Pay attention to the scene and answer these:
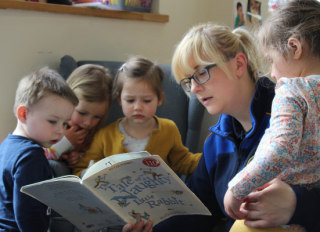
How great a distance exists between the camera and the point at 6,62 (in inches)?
73.9

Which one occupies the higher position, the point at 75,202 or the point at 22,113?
the point at 22,113

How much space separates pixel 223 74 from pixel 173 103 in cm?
76

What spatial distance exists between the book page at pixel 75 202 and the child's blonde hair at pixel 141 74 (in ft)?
2.29

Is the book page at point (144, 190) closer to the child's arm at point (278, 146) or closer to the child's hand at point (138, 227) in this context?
the child's hand at point (138, 227)

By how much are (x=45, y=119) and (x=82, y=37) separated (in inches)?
36.5

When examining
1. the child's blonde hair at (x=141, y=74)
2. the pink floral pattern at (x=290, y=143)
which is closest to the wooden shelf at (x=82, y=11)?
the child's blonde hair at (x=141, y=74)

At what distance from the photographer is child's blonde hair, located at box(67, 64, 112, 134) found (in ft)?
5.85

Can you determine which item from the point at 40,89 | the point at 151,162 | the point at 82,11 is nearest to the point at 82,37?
the point at 82,11

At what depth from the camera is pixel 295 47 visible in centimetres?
100

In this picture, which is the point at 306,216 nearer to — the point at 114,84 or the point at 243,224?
the point at 243,224

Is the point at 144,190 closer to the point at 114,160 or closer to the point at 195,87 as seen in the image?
the point at 114,160

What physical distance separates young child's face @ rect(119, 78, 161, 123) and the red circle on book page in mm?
705

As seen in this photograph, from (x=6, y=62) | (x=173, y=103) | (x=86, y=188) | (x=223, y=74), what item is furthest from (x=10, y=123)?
(x=223, y=74)

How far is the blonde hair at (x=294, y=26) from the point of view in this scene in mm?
996
